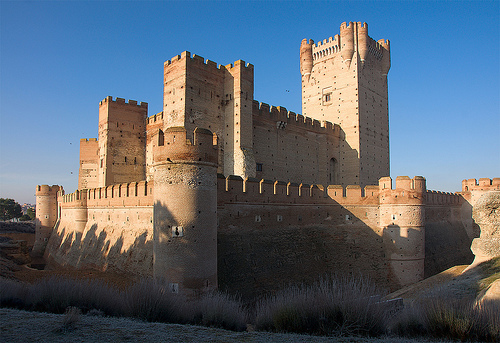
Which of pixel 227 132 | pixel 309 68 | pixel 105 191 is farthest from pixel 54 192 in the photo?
pixel 309 68

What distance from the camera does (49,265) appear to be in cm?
2359

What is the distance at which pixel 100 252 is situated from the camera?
17719 millimetres

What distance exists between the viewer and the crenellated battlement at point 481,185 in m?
29.0

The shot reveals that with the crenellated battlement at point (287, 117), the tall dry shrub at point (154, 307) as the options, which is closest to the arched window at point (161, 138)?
the tall dry shrub at point (154, 307)

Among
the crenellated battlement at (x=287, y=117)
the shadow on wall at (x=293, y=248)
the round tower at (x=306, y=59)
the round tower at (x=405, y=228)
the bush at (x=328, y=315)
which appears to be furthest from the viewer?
the round tower at (x=306, y=59)

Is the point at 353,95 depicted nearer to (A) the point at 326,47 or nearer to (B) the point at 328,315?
(A) the point at 326,47

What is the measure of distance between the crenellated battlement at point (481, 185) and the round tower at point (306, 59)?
54.1 feet

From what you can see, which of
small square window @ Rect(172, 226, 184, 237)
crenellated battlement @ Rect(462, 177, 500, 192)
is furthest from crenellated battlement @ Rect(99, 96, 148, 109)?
crenellated battlement @ Rect(462, 177, 500, 192)

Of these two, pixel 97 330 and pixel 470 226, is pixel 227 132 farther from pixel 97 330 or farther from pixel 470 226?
pixel 470 226

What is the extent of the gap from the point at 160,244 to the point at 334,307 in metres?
6.17

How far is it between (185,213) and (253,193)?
17.8 ft

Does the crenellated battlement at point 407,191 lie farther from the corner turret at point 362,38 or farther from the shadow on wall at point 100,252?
the corner turret at point 362,38

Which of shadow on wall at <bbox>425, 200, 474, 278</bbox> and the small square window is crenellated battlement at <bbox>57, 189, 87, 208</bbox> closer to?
the small square window

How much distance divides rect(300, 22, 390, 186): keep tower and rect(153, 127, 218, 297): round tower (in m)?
21.0
